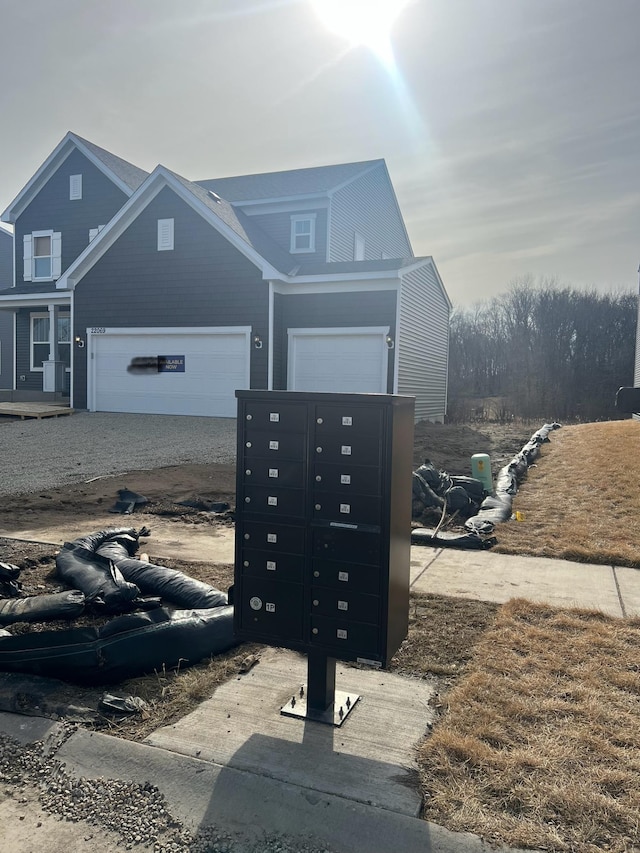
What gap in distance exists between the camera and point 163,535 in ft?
21.4

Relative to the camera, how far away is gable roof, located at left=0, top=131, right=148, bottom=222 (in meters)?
22.4

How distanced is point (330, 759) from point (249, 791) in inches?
15.5

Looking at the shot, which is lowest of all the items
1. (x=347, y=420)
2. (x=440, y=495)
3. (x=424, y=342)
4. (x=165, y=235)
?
(x=440, y=495)

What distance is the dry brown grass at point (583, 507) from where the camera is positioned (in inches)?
240

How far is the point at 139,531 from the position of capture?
21.0 feet

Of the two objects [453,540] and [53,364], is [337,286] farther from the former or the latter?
[453,540]

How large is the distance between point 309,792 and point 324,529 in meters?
1.08

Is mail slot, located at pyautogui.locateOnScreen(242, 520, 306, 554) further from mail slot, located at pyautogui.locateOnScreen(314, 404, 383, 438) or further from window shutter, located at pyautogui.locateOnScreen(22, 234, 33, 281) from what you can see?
window shutter, located at pyautogui.locateOnScreen(22, 234, 33, 281)

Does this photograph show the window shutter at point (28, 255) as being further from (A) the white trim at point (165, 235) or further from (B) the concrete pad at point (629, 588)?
(B) the concrete pad at point (629, 588)

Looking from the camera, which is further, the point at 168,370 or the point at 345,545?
the point at 168,370

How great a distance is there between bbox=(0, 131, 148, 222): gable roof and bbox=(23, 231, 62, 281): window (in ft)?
4.02

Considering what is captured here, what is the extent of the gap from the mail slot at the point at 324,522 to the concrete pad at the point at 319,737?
335 mm

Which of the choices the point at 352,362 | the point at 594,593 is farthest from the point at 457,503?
the point at 352,362

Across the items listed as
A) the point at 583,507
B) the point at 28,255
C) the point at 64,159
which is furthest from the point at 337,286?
the point at 28,255
